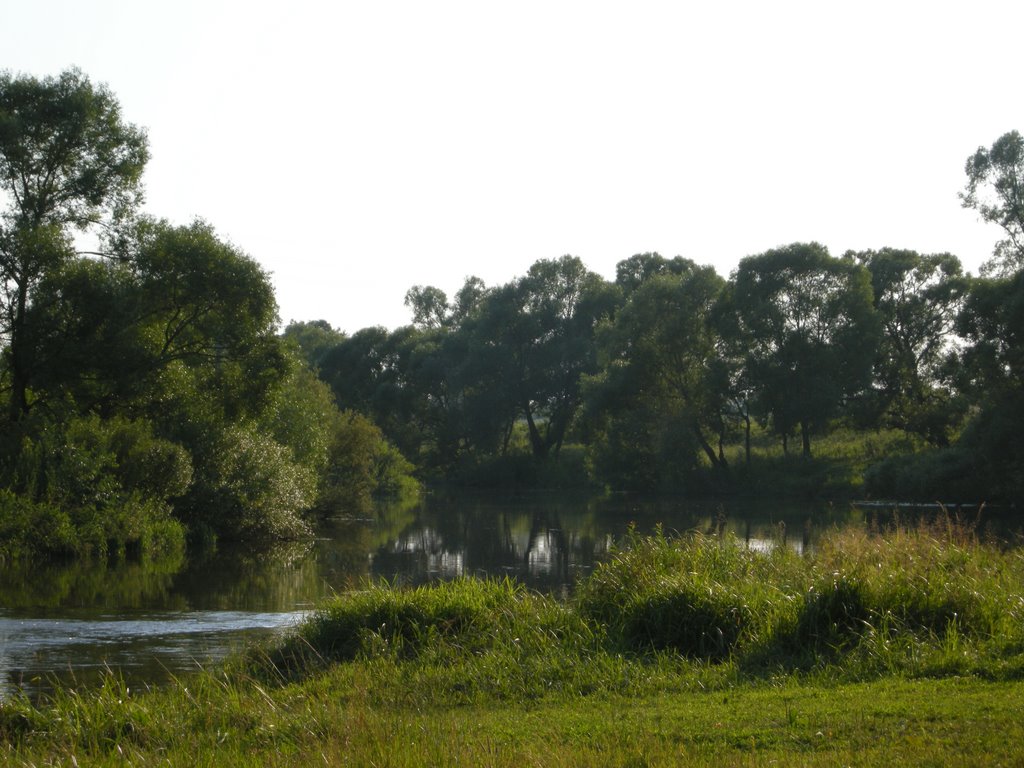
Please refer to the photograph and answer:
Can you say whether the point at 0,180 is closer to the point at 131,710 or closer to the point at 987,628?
the point at 131,710

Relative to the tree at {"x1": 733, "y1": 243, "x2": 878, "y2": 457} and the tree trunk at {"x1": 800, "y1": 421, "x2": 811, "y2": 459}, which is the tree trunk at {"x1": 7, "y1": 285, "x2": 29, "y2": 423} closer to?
the tree at {"x1": 733, "y1": 243, "x2": 878, "y2": 457}

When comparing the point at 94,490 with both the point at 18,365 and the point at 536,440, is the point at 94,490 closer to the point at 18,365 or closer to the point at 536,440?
the point at 18,365

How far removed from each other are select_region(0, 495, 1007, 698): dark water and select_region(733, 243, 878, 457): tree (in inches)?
338

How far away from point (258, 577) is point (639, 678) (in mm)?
15641

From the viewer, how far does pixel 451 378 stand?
69.2 m

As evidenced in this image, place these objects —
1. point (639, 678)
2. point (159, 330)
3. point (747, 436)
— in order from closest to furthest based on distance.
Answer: point (639, 678), point (159, 330), point (747, 436)

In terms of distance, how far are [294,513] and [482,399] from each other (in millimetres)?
34524

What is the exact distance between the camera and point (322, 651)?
12266mm

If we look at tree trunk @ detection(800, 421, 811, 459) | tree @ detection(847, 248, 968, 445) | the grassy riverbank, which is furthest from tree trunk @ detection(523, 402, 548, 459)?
the grassy riverbank

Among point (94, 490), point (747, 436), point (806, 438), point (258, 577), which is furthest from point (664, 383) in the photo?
point (258, 577)

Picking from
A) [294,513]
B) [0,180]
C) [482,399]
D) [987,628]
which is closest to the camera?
[987,628]

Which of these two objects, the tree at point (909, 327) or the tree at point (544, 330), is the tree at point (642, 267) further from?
the tree at point (909, 327)

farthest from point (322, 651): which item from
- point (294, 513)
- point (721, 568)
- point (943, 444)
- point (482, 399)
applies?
point (482, 399)

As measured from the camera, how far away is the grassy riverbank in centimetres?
724
